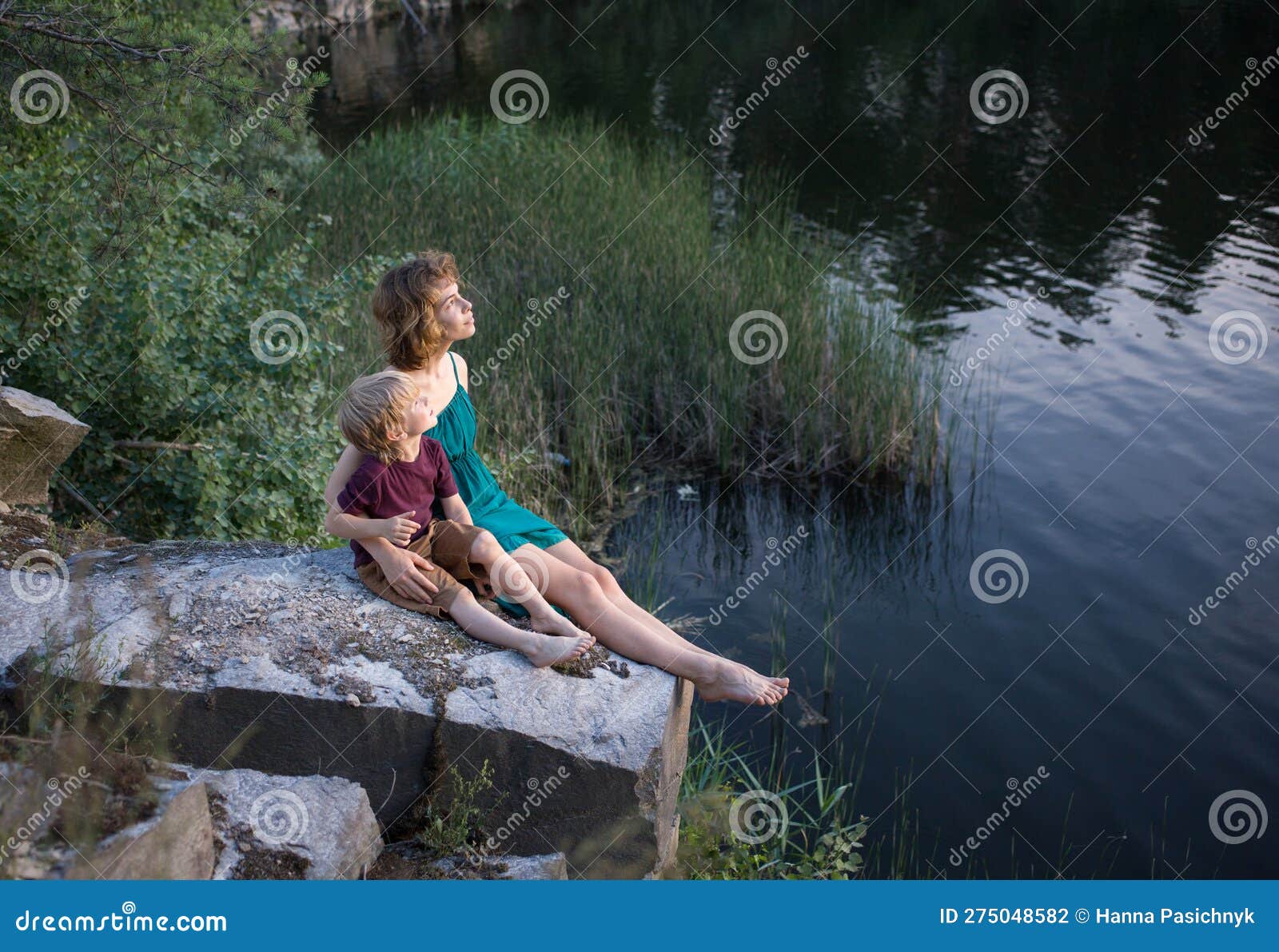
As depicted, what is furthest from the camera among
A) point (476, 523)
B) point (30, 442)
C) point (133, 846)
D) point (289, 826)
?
point (30, 442)

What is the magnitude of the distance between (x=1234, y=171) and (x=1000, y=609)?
7886 mm

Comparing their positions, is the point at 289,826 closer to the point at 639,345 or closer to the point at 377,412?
the point at 377,412

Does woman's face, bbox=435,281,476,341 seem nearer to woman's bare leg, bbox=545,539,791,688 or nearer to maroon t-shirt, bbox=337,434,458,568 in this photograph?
maroon t-shirt, bbox=337,434,458,568

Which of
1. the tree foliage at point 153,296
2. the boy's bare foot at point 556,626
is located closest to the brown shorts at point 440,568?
the boy's bare foot at point 556,626

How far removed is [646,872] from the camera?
310 centimetres

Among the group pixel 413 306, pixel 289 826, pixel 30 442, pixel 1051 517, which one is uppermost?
pixel 1051 517

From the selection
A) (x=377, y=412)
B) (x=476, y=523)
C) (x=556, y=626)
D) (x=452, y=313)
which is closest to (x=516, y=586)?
(x=556, y=626)

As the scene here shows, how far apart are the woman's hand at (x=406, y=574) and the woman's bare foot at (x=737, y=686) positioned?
83 centimetres

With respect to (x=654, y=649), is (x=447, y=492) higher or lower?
higher

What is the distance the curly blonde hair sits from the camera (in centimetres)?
347

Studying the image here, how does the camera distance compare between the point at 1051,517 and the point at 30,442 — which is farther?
the point at 1051,517

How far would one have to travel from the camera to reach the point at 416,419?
3.30 m

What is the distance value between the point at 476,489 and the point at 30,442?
A: 159cm

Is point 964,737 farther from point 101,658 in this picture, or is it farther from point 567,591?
point 101,658
